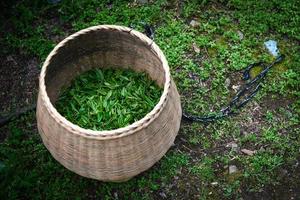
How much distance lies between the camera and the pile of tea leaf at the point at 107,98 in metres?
2.98

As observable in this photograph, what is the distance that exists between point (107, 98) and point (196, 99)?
2.21 ft

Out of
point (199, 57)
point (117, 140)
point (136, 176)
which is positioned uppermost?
point (117, 140)

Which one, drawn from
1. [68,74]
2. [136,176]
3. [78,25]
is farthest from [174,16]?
[136,176]

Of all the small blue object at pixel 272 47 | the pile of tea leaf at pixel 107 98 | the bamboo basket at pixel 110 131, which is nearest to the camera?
the bamboo basket at pixel 110 131

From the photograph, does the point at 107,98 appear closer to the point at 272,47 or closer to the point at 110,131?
the point at 110,131

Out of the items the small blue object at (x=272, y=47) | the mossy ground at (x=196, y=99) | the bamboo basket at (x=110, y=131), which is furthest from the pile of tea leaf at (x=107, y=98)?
the small blue object at (x=272, y=47)

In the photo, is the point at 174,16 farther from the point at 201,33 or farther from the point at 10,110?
the point at 10,110

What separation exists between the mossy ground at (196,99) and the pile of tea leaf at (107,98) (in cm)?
33

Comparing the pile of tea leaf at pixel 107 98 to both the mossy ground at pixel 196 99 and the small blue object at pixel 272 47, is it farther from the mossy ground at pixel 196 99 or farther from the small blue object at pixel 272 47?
the small blue object at pixel 272 47

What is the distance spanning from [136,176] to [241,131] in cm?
78

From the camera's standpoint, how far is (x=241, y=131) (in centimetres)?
330

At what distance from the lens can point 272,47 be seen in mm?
3641

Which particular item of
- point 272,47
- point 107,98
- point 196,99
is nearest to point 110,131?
point 107,98

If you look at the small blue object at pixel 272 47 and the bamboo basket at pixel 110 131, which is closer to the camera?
the bamboo basket at pixel 110 131
